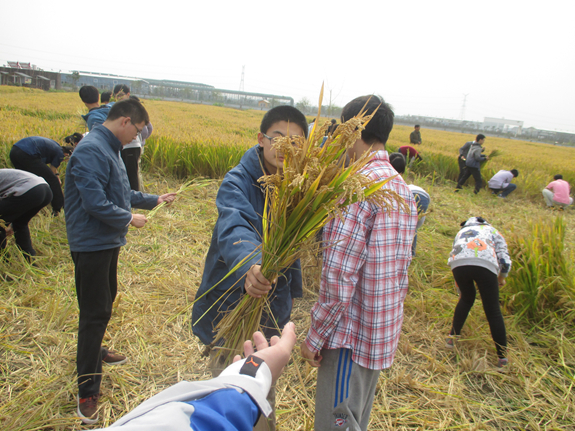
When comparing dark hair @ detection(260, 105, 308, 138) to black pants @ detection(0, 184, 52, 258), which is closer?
dark hair @ detection(260, 105, 308, 138)

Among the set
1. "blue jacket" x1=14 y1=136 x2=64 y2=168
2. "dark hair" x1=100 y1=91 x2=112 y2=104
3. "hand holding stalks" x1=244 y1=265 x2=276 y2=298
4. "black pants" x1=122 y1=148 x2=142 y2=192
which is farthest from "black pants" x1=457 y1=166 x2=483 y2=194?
"blue jacket" x1=14 y1=136 x2=64 y2=168

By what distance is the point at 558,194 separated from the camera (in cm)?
783

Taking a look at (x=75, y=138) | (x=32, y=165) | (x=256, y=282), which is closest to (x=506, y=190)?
(x=256, y=282)

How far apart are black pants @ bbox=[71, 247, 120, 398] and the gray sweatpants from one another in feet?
4.53

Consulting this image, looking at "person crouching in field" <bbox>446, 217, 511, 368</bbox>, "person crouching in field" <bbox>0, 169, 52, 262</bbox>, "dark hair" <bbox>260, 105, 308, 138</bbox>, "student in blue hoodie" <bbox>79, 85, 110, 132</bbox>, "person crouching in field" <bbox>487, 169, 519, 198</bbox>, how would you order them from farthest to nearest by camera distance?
"person crouching in field" <bbox>487, 169, 519, 198</bbox> → "student in blue hoodie" <bbox>79, 85, 110, 132</bbox> → "person crouching in field" <bbox>0, 169, 52, 262</bbox> → "person crouching in field" <bbox>446, 217, 511, 368</bbox> → "dark hair" <bbox>260, 105, 308, 138</bbox>

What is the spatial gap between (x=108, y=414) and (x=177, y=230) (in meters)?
2.70

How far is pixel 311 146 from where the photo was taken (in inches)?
41.7

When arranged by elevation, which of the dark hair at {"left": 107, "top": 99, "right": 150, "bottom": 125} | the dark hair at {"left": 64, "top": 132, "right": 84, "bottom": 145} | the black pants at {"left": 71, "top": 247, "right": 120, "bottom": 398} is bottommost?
the black pants at {"left": 71, "top": 247, "right": 120, "bottom": 398}

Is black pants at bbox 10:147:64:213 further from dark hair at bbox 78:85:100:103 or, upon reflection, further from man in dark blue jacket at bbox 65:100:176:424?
man in dark blue jacket at bbox 65:100:176:424

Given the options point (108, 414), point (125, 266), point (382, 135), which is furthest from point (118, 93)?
point (382, 135)

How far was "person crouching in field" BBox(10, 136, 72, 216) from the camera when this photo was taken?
3768 mm

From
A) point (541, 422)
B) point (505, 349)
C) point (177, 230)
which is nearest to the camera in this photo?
point (541, 422)

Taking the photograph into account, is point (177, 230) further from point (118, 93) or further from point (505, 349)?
point (505, 349)

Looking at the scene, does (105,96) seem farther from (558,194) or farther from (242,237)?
(558,194)
